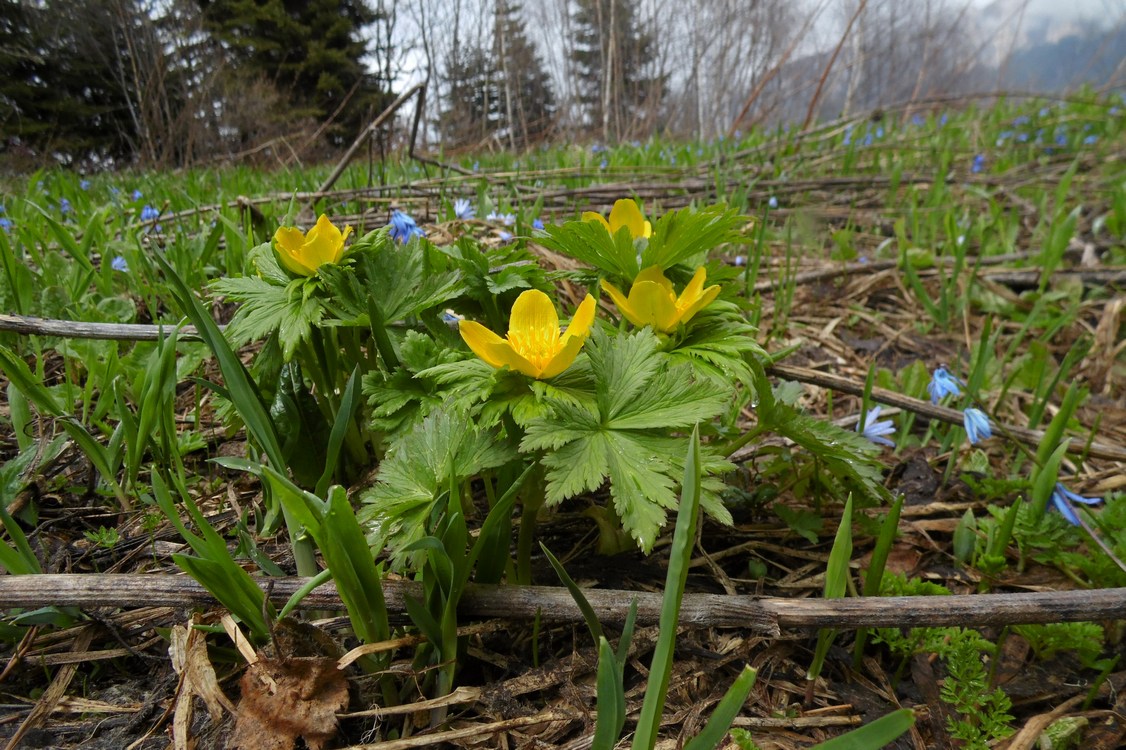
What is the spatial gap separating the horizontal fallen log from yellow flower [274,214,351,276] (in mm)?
526

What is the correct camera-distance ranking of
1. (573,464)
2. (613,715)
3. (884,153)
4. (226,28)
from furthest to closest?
(226,28) → (884,153) → (573,464) → (613,715)

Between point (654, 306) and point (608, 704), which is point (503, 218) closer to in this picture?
point (654, 306)

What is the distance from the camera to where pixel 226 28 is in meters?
15.7

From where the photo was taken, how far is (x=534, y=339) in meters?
0.88

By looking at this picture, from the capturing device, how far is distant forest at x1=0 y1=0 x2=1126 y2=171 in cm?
916

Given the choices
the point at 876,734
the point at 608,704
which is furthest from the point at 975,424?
the point at 608,704

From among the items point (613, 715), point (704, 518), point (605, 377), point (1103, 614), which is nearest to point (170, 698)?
point (613, 715)

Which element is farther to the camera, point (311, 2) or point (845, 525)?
point (311, 2)

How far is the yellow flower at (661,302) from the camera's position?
3.09ft

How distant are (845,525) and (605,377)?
1.35 ft

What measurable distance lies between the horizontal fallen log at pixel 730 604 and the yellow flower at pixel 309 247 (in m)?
0.53

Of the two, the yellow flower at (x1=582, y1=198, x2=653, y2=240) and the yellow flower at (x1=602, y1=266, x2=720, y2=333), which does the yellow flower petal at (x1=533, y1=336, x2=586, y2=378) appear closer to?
the yellow flower at (x1=602, y1=266, x2=720, y2=333)

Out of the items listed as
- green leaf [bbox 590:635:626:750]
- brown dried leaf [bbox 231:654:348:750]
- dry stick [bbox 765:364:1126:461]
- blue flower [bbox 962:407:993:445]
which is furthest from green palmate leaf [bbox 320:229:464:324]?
blue flower [bbox 962:407:993:445]

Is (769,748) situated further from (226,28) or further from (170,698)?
(226,28)
